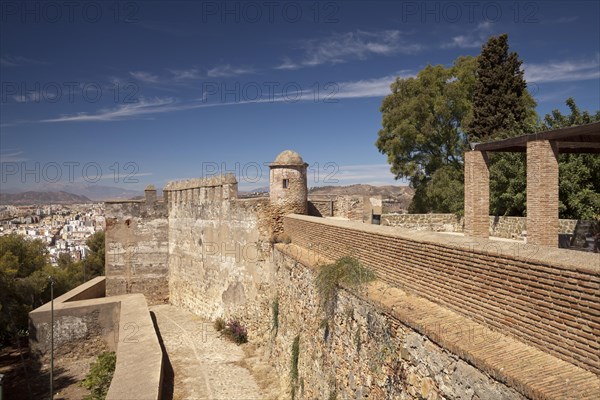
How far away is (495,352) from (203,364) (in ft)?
32.1

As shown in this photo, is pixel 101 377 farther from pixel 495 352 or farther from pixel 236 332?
pixel 495 352

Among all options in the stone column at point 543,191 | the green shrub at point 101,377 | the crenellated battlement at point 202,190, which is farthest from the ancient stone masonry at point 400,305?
the green shrub at point 101,377

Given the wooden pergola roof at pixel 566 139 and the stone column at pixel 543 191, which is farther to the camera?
the stone column at pixel 543 191

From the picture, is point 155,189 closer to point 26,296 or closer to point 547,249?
point 26,296

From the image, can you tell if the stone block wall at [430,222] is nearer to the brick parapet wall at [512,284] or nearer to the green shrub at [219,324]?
the green shrub at [219,324]

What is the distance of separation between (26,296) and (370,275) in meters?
17.9

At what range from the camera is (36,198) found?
10038cm

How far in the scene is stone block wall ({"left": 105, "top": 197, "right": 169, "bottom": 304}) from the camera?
18656 millimetres

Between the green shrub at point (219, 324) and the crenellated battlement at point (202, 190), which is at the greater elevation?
the crenellated battlement at point (202, 190)

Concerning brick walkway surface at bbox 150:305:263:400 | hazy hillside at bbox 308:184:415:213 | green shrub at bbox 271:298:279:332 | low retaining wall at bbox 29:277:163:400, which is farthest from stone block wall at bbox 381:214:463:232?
low retaining wall at bbox 29:277:163:400

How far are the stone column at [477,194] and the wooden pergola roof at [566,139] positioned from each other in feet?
0.93

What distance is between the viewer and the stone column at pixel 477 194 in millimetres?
8609

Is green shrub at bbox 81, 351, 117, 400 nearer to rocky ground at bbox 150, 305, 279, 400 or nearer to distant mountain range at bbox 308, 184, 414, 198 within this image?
rocky ground at bbox 150, 305, 279, 400

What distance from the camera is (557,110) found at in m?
15.0
